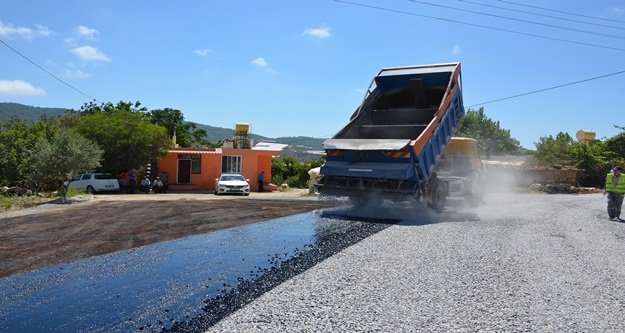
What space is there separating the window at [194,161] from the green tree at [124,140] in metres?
1.70

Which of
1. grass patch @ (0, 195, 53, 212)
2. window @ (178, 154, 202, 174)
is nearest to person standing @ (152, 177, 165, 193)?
window @ (178, 154, 202, 174)

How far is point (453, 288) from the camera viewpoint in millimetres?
5461

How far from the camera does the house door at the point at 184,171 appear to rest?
28.8 meters

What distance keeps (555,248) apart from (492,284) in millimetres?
2901

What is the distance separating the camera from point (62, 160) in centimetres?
1830

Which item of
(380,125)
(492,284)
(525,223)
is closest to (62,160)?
(380,125)

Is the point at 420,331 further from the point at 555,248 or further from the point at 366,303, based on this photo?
the point at 555,248

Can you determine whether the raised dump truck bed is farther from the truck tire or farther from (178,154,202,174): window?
(178,154,202,174): window

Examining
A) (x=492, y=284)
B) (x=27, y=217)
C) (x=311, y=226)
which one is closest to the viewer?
(x=492, y=284)

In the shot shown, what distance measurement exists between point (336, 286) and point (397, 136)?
24.0 ft

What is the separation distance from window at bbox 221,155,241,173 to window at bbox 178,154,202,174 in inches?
53.3

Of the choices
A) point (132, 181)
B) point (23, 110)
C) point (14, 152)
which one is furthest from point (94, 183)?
point (23, 110)

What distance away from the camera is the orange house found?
93.5 ft

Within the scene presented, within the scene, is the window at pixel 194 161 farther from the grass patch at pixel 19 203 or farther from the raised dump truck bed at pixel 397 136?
the raised dump truck bed at pixel 397 136
